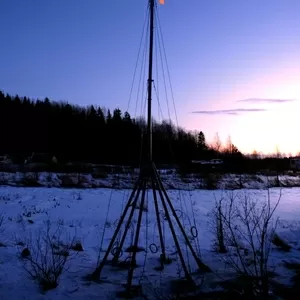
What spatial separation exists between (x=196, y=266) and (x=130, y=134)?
60521mm

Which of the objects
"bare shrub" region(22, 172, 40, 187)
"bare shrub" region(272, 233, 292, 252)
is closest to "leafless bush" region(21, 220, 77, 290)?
"bare shrub" region(272, 233, 292, 252)

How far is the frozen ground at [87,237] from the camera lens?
5418 mm

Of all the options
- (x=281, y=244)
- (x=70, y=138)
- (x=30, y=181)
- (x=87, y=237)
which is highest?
(x=70, y=138)

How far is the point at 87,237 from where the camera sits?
31.5 ft

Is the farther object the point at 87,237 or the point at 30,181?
the point at 30,181

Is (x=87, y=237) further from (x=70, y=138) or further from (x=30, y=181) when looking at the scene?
(x=70, y=138)

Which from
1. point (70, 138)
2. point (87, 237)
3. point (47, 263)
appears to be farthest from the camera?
point (70, 138)

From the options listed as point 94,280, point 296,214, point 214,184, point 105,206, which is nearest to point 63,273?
point 94,280

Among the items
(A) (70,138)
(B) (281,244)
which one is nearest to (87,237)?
(B) (281,244)

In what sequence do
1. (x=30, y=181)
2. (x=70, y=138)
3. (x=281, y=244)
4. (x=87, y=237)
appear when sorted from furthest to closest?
(x=70, y=138) → (x=30, y=181) → (x=87, y=237) → (x=281, y=244)

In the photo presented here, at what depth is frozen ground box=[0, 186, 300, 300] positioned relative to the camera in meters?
5.42

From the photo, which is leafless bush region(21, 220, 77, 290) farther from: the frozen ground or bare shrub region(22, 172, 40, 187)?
bare shrub region(22, 172, 40, 187)

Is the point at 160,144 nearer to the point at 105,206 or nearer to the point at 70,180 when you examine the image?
the point at 70,180

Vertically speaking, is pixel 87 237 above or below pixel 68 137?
below
